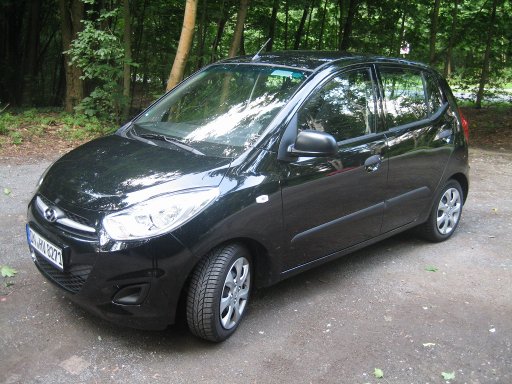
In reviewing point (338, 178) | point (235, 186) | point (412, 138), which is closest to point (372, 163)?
point (338, 178)

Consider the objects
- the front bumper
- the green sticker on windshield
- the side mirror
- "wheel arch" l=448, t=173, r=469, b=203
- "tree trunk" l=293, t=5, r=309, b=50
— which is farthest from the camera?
"tree trunk" l=293, t=5, r=309, b=50

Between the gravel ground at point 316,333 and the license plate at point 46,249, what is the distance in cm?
48

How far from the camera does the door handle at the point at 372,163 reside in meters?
4.33

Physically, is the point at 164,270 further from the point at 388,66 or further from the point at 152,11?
the point at 152,11

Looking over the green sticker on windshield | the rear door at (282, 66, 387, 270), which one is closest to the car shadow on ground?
the rear door at (282, 66, 387, 270)

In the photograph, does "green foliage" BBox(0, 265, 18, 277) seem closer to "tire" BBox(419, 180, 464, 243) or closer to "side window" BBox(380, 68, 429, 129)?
"side window" BBox(380, 68, 429, 129)

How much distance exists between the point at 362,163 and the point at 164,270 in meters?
1.89

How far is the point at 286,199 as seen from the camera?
3.71m

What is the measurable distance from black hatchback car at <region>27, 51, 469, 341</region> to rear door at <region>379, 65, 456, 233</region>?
0.02 metres

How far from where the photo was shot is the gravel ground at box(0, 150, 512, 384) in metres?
3.23

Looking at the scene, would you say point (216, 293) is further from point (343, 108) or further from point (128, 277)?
point (343, 108)

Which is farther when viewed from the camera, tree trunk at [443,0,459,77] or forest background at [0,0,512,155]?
tree trunk at [443,0,459,77]

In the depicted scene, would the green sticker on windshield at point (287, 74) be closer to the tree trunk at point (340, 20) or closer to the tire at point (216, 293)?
the tire at point (216, 293)

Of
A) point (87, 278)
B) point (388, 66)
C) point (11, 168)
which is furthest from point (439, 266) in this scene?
point (11, 168)
